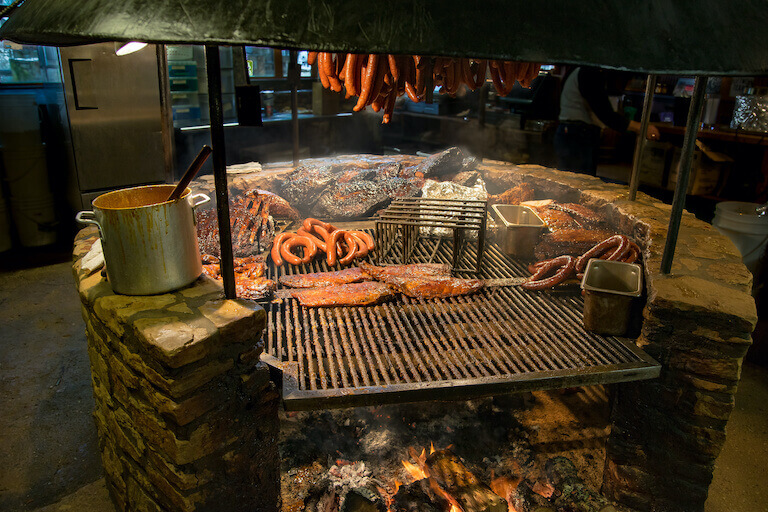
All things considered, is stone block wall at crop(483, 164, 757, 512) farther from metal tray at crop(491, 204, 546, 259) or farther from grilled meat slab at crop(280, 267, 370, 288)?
grilled meat slab at crop(280, 267, 370, 288)

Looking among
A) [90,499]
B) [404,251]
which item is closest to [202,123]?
→ [404,251]

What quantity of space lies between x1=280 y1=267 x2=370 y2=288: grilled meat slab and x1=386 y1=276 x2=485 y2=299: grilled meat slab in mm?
307

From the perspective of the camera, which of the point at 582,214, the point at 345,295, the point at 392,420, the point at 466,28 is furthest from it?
the point at 582,214

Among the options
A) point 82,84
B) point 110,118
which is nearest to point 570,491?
point 110,118

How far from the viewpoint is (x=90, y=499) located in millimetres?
3656

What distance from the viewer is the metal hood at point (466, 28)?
3.81ft

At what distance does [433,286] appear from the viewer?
4.31 meters

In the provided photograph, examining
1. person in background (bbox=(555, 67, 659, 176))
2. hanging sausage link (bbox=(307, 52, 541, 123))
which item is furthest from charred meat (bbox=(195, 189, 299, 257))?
person in background (bbox=(555, 67, 659, 176))

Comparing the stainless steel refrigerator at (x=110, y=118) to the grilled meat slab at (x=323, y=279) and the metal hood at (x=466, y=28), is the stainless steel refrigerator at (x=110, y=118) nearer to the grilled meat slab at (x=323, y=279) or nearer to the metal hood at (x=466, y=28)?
the grilled meat slab at (x=323, y=279)

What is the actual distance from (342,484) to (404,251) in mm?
2118

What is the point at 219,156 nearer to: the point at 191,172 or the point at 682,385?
the point at 191,172

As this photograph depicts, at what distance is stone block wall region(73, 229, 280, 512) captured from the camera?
2.57 meters

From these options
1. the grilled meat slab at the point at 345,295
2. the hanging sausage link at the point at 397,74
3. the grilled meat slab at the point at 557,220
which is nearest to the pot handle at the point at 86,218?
the grilled meat slab at the point at 345,295

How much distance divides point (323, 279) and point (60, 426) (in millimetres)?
2543
